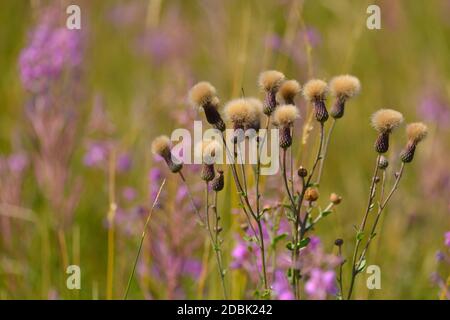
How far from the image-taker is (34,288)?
2.45 m

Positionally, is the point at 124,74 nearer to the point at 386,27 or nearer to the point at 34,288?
the point at 386,27

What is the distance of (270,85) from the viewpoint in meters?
1.44

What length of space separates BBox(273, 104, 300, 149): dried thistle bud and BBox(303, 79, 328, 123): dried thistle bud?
5cm

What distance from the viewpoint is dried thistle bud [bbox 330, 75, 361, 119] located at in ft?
4.78

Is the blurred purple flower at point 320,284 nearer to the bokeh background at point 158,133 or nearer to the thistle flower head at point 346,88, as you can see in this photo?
the bokeh background at point 158,133

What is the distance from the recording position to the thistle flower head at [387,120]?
54.6 inches

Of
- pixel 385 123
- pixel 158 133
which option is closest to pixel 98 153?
pixel 158 133

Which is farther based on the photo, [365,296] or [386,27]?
[386,27]

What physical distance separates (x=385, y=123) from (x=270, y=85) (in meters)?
0.23

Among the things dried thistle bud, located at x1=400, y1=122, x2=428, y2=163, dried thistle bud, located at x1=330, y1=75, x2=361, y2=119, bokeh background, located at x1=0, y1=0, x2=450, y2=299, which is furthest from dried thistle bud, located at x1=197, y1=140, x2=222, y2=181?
bokeh background, located at x1=0, y1=0, x2=450, y2=299

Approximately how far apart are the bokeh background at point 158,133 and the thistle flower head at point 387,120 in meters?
0.60

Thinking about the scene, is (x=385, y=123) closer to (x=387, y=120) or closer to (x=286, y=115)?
(x=387, y=120)

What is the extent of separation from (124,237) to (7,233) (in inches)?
17.3
